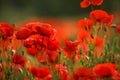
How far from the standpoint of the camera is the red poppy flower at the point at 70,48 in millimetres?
3372

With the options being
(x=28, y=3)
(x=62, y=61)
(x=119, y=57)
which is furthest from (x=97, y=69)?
(x=28, y=3)

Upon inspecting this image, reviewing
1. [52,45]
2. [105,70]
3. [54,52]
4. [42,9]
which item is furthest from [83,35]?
[42,9]

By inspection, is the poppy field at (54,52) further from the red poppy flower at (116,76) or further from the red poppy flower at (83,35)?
the red poppy flower at (116,76)

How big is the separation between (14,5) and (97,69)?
9.47 m

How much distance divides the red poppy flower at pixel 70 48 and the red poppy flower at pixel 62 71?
0.15 metres

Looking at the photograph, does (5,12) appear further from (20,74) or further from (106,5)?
(20,74)

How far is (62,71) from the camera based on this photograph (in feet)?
10.3

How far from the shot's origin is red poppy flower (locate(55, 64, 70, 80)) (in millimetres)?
3100

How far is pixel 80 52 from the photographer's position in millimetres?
3408

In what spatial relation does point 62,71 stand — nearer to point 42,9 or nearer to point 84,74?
point 84,74

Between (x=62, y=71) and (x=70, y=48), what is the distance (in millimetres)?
301

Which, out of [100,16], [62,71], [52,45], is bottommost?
[62,71]

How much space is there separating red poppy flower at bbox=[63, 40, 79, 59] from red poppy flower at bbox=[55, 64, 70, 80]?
0.15 metres

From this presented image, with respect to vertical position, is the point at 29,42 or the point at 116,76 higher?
the point at 29,42
